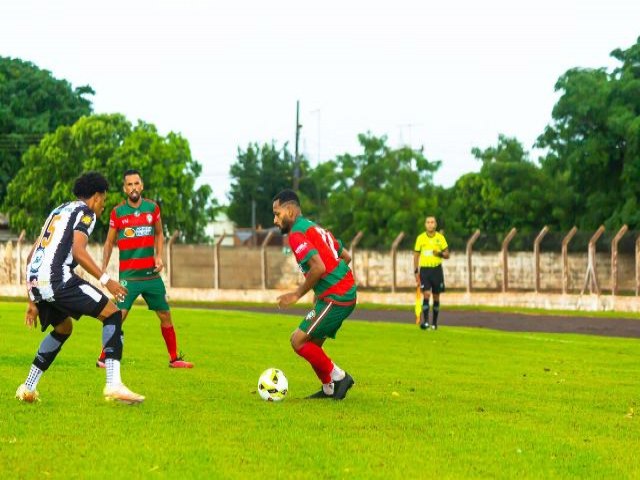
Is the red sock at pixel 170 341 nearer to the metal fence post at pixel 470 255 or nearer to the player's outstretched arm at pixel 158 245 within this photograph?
the player's outstretched arm at pixel 158 245

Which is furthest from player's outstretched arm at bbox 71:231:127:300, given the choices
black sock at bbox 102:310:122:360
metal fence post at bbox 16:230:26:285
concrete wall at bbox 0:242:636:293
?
metal fence post at bbox 16:230:26:285

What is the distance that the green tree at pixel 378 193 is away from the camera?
7175cm

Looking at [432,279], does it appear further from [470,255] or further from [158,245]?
[470,255]

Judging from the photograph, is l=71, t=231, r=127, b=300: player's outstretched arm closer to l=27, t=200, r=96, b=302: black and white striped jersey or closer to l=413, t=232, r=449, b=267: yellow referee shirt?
l=27, t=200, r=96, b=302: black and white striped jersey

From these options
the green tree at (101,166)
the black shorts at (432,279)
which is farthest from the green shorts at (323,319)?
the green tree at (101,166)

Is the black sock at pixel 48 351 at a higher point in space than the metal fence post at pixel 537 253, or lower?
lower

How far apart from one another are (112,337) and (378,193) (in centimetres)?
6271

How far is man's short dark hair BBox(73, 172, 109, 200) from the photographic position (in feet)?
34.9

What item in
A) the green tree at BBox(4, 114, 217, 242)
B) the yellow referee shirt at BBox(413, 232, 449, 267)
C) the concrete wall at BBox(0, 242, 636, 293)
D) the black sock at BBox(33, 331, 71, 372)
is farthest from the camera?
the green tree at BBox(4, 114, 217, 242)

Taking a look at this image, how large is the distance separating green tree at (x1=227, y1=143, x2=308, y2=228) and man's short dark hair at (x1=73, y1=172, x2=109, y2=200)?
4237 inches

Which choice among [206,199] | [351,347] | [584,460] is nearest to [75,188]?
[584,460]

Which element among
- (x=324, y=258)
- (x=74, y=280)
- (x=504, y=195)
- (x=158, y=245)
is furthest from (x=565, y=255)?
(x=504, y=195)

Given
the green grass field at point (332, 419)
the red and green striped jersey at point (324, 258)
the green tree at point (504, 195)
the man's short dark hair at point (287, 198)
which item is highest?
the green tree at point (504, 195)

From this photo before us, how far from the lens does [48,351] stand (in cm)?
1081
